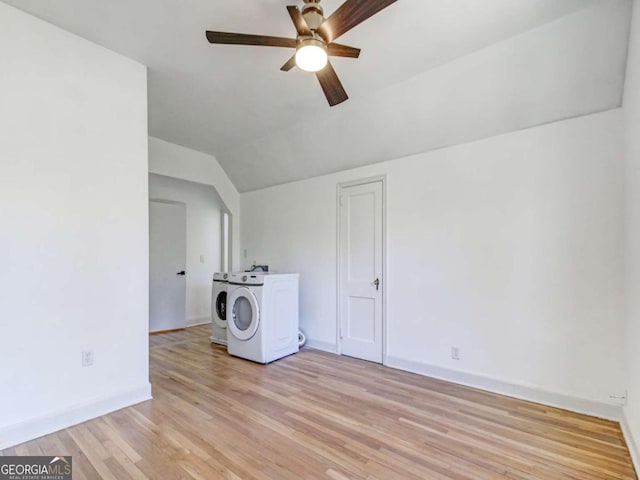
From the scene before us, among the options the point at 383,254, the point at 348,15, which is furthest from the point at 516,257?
the point at 348,15

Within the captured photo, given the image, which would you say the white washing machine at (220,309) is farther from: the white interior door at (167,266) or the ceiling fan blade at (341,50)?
the ceiling fan blade at (341,50)

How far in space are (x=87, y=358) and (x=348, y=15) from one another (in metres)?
2.86

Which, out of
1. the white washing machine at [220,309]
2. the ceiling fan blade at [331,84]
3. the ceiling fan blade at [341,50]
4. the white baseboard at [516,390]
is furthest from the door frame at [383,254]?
the ceiling fan blade at [341,50]

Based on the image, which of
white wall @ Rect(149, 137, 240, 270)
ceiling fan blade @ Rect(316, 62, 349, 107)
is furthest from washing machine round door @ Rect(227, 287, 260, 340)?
ceiling fan blade @ Rect(316, 62, 349, 107)

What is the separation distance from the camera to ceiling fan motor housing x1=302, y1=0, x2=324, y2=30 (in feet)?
5.20

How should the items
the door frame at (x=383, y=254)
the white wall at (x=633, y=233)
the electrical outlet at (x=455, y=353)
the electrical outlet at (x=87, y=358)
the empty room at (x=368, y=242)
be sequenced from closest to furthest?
the white wall at (x=633, y=233), the empty room at (x=368, y=242), the electrical outlet at (x=87, y=358), the electrical outlet at (x=455, y=353), the door frame at (x=383, y=254)

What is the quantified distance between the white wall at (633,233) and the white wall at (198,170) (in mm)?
4602

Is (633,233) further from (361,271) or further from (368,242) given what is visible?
(361,271)

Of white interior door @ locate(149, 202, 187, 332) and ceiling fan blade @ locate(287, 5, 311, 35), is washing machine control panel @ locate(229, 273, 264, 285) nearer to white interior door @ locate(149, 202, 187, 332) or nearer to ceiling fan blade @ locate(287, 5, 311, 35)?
white interior door @ locate(149, 202, 187, 332)

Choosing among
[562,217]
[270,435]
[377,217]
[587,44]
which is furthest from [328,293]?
[587,44]

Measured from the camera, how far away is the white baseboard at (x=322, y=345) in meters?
3.94

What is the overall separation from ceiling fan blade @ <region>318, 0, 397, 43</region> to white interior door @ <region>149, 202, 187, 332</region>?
164 inches

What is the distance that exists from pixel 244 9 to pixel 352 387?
10.1 ft

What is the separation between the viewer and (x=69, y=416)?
219 cm
